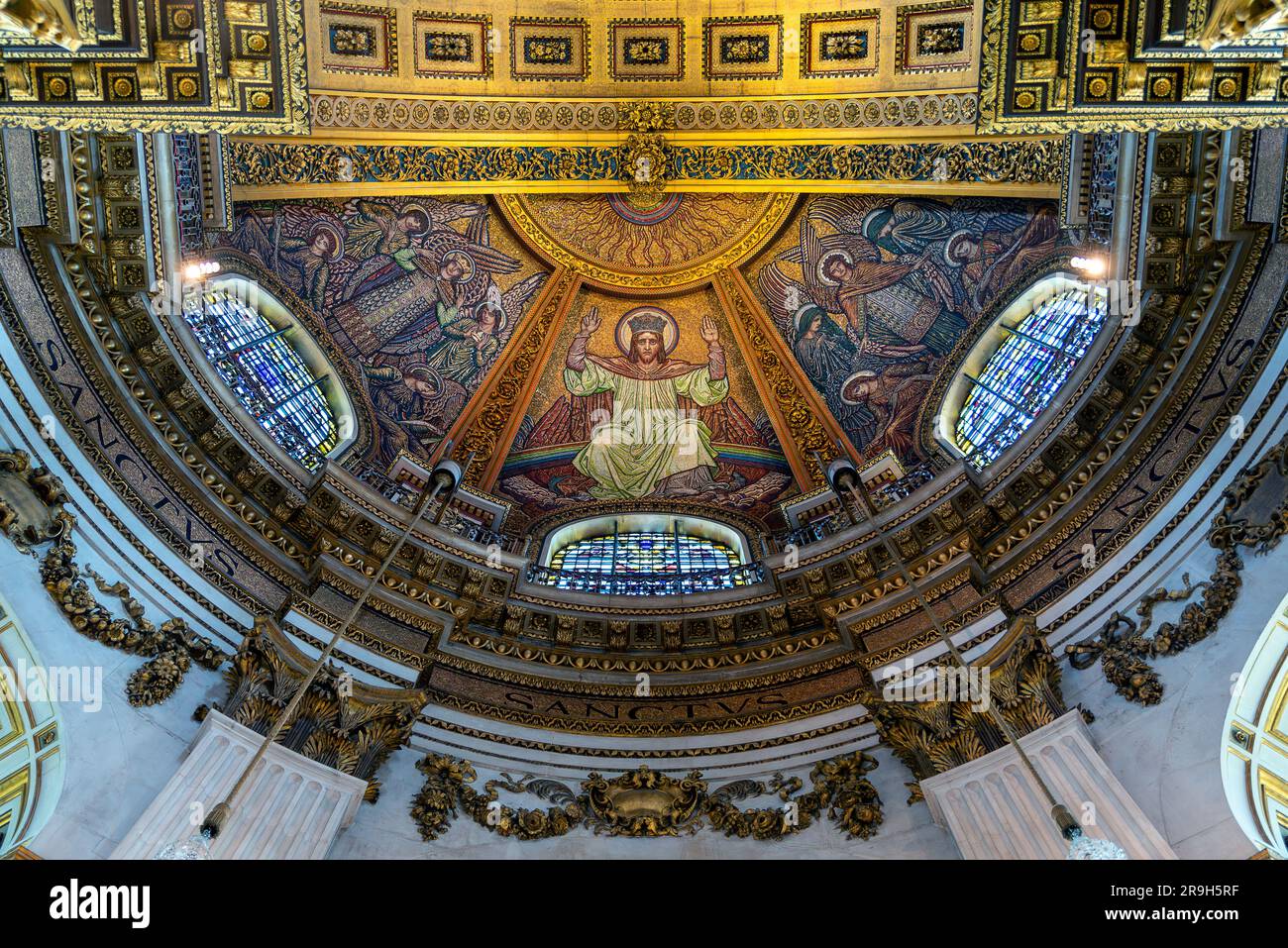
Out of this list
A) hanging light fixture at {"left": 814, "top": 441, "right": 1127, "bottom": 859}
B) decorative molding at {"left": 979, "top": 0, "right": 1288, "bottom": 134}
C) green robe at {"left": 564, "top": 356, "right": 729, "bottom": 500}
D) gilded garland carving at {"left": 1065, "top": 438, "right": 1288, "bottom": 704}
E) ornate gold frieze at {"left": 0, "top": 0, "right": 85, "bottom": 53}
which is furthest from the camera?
green robe at {"left": 564, "top": 356, "right": 729, "bottom": 500}

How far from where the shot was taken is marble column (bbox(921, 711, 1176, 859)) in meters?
11.6

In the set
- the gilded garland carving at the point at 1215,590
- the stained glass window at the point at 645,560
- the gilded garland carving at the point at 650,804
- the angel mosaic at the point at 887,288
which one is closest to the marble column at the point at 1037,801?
the gilded garland carving at the point at 1215,590

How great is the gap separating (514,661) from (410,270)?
7.92m

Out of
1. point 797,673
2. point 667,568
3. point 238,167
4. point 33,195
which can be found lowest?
point 797,673

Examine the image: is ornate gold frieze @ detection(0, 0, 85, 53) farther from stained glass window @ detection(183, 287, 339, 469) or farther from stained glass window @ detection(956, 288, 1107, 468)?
stained glass window @ detection(956, 288, 1107, 468)

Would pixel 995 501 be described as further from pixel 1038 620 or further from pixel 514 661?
pixel 514 661

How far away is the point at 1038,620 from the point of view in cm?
1473

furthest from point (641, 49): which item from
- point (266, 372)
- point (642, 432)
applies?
point (266, 372)

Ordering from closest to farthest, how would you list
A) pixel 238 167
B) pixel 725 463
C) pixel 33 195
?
pixel 33 195 → pixel 238 167 → pixel 725 463

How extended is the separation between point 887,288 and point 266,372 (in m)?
10.6

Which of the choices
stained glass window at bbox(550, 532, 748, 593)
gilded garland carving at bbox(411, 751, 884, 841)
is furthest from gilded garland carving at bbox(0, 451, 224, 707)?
stained glass window at bbox(550, 532, 748, 593)

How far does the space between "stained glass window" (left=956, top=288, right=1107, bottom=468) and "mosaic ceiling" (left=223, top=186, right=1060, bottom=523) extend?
0.84m

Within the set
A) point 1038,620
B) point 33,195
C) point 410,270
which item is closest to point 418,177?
point 410,270

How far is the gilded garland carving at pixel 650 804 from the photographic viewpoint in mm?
13844
